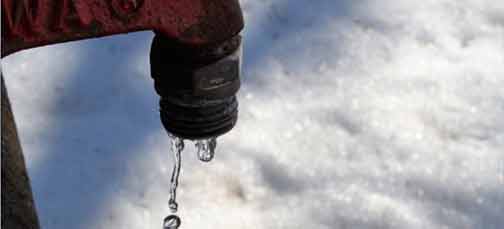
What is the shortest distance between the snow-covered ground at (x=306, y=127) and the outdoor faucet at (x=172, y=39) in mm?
343

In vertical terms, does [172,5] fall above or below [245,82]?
above

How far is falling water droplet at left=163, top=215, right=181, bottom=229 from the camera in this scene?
1.61 meters

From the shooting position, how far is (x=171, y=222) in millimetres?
1609

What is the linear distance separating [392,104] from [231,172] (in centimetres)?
32

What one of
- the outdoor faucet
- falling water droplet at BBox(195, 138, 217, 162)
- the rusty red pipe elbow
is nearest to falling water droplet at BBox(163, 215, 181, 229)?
falling water droplet at BBox(195, 138, 217, 162)

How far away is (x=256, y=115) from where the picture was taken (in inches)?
71.8

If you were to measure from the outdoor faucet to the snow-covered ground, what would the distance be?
343 mm

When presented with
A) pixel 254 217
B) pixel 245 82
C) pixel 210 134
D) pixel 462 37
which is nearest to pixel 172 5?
pixel 210 134

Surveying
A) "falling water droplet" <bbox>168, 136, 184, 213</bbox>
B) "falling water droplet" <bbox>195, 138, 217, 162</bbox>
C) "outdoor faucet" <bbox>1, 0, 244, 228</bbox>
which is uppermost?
"outdoor faucet" <bbox>1, 0, 244, 228</bbox>

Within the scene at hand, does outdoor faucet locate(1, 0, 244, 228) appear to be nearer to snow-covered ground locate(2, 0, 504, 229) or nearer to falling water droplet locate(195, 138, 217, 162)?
falling water droplet locate(195, 138, 217, 162)

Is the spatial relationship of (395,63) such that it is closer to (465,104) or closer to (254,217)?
(465,104)

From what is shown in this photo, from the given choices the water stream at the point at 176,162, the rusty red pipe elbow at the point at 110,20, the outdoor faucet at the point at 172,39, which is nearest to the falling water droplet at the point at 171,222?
the water stream at the point at 176,162

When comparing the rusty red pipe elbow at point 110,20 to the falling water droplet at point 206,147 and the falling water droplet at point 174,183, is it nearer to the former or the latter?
the falling water droplet at point 206,147

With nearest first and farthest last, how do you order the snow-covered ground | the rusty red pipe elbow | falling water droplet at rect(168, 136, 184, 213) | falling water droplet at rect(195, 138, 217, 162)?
the rusty red pipe elbow, falling water droplet at rect(195, 138, 217, 162), falling water droplet at rect(168, 136, 184, 213), the snow-covered ground
